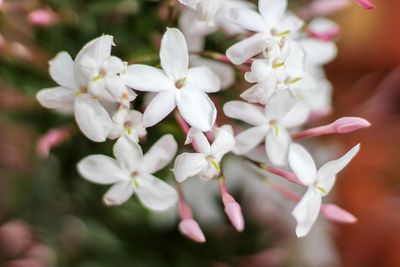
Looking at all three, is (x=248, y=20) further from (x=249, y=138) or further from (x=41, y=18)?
(x=41, y=18)

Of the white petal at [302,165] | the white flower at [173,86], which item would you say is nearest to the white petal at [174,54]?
the white flower at [173,86]

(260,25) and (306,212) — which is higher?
(260,25)

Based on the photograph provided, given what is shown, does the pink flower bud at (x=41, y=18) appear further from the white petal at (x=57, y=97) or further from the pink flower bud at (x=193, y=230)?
the pink flower bud at (x=193, y=230)

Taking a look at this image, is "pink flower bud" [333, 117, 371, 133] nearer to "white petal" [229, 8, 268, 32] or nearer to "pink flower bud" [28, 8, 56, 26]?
"white petal" [229, 8, 268, 32]

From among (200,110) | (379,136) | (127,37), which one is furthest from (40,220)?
(379,136)

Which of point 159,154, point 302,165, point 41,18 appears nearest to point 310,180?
point 302,165

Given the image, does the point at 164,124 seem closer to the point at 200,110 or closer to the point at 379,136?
the point at 200,110

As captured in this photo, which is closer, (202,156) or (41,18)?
(202,156)
